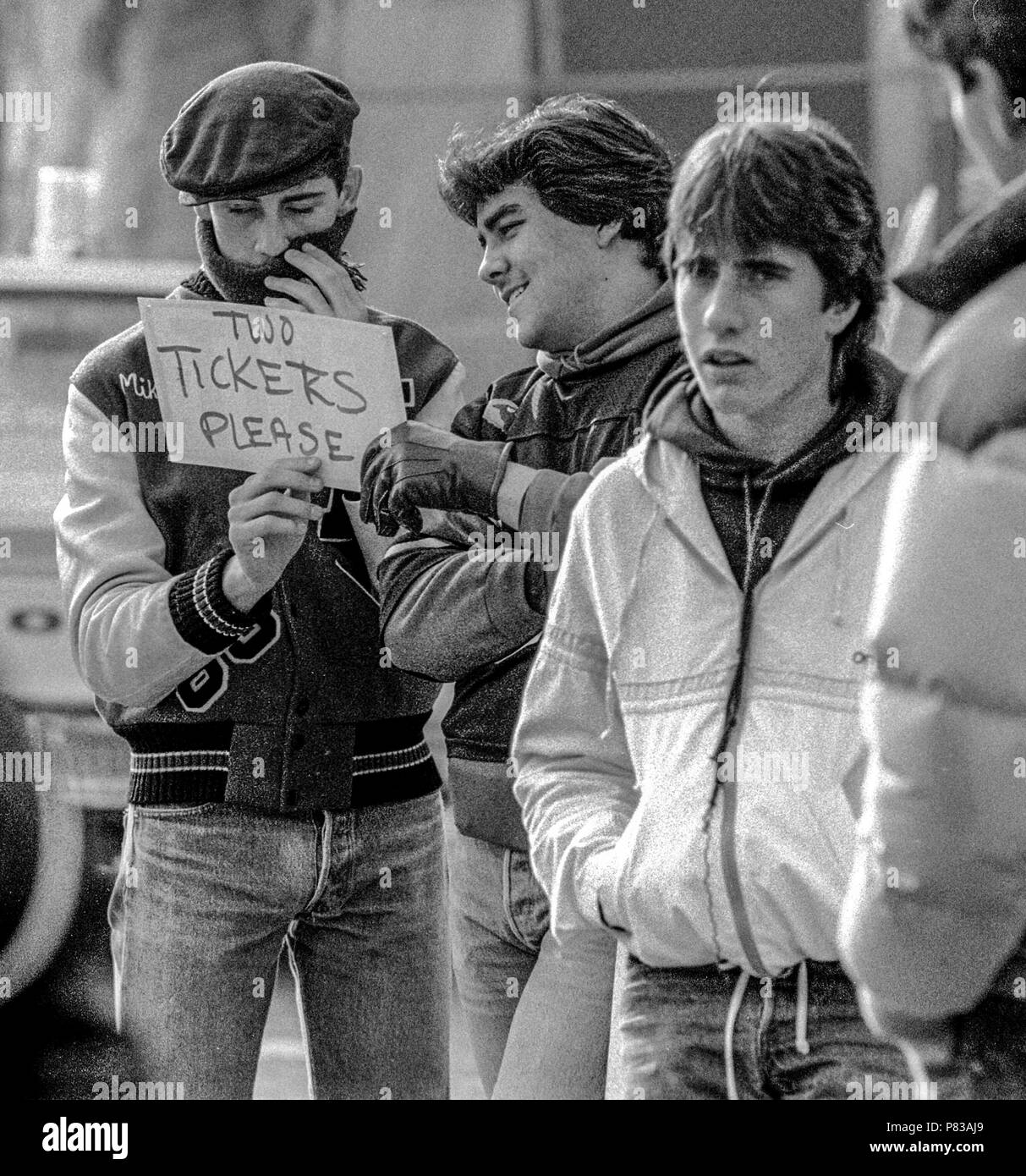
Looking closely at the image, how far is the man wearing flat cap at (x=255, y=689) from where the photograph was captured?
260 centimetres

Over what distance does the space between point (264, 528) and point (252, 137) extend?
508 millimetres

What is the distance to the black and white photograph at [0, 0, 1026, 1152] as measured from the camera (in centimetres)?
172

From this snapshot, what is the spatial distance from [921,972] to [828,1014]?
1.06ft

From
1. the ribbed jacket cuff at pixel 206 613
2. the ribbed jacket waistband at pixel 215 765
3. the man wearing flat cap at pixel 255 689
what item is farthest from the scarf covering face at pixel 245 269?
the ribbed jacket waistband at pixel 215 765

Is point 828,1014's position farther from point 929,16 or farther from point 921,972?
point 929,16

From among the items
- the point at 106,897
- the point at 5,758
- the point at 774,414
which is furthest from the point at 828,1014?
the point at 106,897

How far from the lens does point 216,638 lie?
2580mm

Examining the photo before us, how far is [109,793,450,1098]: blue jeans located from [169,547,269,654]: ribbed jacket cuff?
229 millimetres

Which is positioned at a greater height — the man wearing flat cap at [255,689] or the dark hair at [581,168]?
the dark hair at [581,168]

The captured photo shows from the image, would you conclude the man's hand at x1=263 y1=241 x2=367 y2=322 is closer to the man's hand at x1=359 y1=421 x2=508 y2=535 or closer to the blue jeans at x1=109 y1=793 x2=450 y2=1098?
the man's hand at x1=359 y1=421 x2=508 y2=535

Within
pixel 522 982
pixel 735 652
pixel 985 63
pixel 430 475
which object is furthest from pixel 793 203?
pixel 522 982

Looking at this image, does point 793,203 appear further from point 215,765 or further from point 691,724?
point 215,765

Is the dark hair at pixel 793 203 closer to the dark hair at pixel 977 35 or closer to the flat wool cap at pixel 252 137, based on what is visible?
the dark hair at pixel 977 35

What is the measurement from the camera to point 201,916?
2609mm
